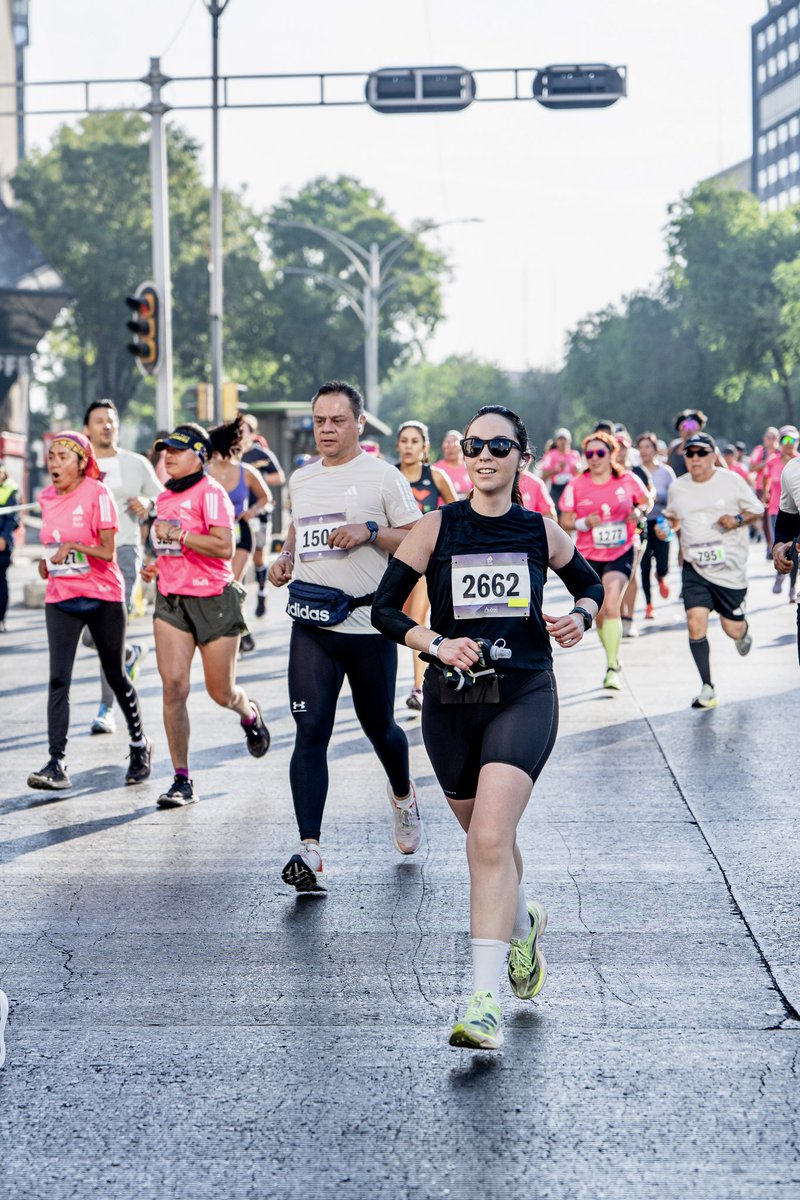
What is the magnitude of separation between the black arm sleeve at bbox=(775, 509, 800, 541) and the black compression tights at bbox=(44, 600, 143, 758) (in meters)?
3.22

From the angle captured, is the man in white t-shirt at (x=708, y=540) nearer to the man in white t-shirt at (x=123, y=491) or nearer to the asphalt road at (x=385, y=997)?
the asphalt road at (x=385, y=997)

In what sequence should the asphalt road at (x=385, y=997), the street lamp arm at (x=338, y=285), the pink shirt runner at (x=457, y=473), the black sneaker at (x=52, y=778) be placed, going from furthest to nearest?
the street lamp arm at (x=338, y=285) < the pink shirt runner at (x=457, y=473) < the black sneaker at (x=52, y=778) < the asphalt road at (x=385, y=997)

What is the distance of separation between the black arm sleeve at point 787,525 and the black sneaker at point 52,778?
140 inches

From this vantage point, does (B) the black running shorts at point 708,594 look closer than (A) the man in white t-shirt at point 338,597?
No

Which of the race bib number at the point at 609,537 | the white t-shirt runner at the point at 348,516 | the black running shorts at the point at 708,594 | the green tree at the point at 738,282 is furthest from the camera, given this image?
the green tree at the point at 738,282

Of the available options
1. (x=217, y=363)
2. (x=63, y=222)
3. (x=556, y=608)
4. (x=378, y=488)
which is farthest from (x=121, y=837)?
(x=63, y=222)

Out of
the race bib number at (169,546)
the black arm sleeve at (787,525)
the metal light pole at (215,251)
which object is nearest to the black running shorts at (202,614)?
the race bib number at (169,546)

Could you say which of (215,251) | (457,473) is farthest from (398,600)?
(215,251)

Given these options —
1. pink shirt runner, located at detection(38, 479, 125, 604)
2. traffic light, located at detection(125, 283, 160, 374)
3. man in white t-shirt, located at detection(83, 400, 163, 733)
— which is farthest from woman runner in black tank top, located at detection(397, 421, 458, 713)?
traffic light, located at detection(125, 283, 160, 374)

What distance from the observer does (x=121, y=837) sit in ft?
23.9

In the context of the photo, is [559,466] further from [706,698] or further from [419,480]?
[706,698]

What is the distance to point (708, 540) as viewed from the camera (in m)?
11.1

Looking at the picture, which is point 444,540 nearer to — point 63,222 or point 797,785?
point 797,785

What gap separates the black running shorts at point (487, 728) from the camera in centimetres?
474
